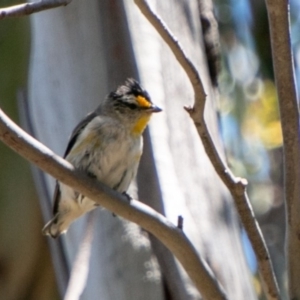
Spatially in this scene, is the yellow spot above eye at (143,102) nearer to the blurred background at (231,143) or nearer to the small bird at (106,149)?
the small bird at (106,149)

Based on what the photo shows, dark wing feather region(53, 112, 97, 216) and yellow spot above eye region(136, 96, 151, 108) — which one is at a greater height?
yellow spot above eye region(136, 96, 151, 108)

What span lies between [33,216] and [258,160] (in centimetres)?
191

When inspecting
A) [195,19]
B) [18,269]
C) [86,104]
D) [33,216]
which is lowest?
[18,269]

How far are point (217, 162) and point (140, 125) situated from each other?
1.25m

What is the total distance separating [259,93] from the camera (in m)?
6.11

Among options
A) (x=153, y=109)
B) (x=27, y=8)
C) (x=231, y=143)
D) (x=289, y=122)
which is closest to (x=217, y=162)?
(x=289, y=122)

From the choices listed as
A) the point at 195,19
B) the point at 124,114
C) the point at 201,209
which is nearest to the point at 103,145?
the point at 124,114

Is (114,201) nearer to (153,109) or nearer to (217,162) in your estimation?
(217,162)

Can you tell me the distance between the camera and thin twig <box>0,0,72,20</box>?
2332mm

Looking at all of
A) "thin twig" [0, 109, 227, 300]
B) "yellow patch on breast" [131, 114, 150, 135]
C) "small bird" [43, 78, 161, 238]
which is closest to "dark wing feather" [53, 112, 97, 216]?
"small bird" [43, 78, 161, 238]

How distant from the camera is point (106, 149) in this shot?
3.72 meters

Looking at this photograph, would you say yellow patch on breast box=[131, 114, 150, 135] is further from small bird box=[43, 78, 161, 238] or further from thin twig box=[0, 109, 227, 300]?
thin twig box=[0, 109, 227, 300]

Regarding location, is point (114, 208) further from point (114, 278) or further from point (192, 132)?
point (192, 132)

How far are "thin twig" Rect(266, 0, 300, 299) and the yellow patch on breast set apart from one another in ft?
3.79
